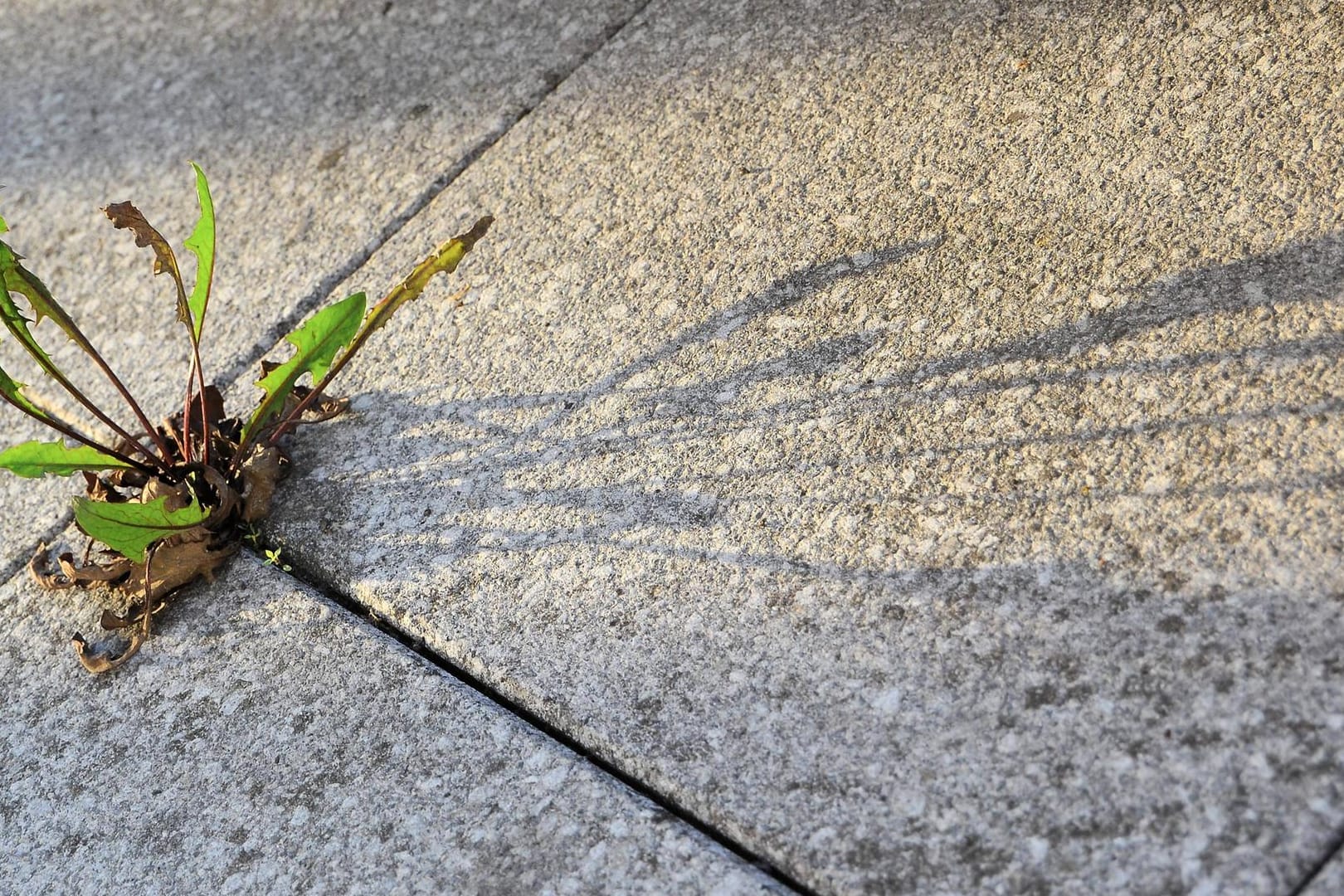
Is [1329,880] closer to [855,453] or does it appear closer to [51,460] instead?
[855,453]

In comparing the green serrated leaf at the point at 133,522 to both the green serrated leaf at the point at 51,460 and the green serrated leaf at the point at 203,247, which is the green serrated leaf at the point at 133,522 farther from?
the green serrated leaf at the point at 203,247

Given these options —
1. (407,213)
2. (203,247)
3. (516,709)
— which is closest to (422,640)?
(516,709)

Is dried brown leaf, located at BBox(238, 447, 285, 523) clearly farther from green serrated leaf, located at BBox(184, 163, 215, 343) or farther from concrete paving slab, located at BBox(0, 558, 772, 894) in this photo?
green serrated leaf, located at BBox(184, 163, 215, 343)

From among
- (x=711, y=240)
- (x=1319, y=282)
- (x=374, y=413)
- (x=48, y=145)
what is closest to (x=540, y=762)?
(x=374, y=413)

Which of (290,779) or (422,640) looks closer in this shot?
(290,779)

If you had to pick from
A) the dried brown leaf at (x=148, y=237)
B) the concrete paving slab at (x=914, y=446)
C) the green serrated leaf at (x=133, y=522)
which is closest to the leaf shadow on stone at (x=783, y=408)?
the concrete paving slab at (x=914, y=446)

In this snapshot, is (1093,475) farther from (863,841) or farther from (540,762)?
(540,762)
